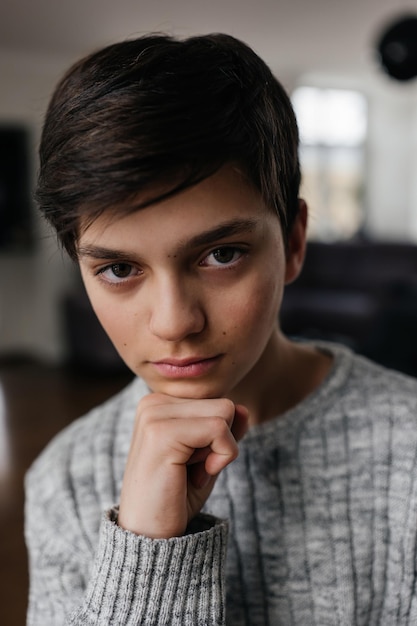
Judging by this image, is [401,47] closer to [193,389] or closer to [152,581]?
[193,389]

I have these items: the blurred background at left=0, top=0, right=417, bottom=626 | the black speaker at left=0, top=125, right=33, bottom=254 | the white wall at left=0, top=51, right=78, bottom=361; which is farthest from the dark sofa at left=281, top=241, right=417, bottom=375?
the black speaker at left=0, top=125, right=33, bottom=254

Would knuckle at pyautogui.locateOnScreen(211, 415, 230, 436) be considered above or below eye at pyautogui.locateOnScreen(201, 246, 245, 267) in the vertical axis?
below

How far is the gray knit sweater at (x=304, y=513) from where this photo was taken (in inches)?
35.9

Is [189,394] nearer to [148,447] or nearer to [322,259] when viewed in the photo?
[148,447]

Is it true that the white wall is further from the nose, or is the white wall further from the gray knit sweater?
the nose

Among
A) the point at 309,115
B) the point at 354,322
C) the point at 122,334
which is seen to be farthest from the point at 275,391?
the point at 309,115

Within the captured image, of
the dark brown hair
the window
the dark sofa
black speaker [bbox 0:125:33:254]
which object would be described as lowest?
the dark brown hair

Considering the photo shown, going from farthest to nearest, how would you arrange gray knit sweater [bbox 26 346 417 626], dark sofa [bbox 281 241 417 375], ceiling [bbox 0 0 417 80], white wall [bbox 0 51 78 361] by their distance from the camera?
white wall [bbox 0 51 78 361], dark sofa [bbox 281 241 417 375], ceiling [bbox 0 0 417 80], gray knit sweater [bbox 26 346 417 626]

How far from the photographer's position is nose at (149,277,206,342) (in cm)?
72

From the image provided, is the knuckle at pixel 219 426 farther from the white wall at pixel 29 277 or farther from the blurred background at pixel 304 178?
the white wall at pixel 29 277

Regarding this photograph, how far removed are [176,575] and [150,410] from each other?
0.65 feet

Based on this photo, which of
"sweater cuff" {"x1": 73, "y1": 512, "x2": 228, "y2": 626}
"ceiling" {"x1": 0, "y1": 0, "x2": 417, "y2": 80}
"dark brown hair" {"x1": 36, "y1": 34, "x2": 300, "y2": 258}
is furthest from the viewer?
"ceiling" {"x1": 0, "y1": 0, "x2": 417, "y2": 80}

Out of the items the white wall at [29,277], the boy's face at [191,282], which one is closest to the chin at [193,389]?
the boy's face at [191,282]

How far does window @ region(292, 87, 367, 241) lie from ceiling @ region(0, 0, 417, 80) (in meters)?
1.65
